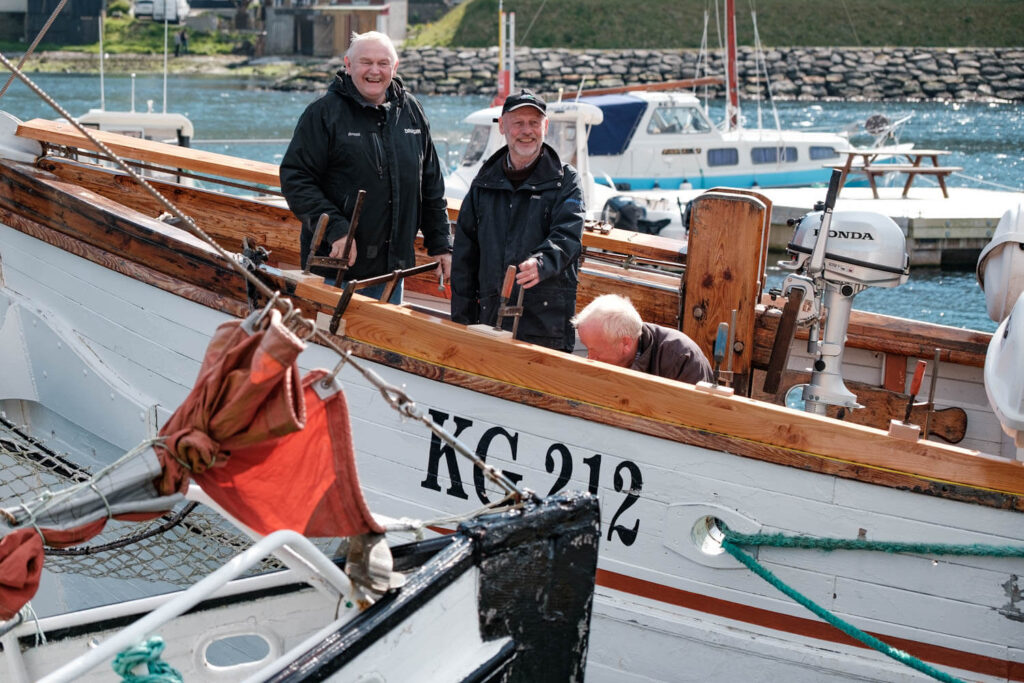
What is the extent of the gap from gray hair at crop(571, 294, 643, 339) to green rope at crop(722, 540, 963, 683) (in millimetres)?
794

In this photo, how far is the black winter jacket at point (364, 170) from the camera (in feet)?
14.6

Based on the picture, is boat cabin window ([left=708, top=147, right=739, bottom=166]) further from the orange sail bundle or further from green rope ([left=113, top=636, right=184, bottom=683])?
green rope ([left=113, top=636, right=184, bottom=683])

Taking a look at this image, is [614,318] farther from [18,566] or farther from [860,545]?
[18,566]

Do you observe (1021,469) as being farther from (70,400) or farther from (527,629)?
(70,400)

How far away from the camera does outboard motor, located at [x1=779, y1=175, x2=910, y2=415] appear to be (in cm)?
420

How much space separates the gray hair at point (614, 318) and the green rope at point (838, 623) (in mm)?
794

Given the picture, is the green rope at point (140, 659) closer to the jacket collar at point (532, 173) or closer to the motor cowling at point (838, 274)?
the jacket collar at point (532, 173)

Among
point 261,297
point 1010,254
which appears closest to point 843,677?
point 1010,254

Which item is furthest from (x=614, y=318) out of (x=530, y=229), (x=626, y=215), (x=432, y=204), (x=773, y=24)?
(x=773, y=24)

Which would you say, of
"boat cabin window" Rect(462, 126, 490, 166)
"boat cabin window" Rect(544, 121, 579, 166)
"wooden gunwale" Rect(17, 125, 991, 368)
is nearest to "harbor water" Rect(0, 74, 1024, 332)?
"boat cabin window" Rect(544, 121, 579, 166)

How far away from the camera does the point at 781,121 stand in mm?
39719

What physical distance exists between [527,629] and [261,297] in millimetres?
1657

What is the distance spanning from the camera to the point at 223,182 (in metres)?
5.53

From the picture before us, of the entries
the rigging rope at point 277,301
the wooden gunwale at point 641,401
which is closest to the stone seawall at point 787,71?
the wooden gunwale at point 641,401
